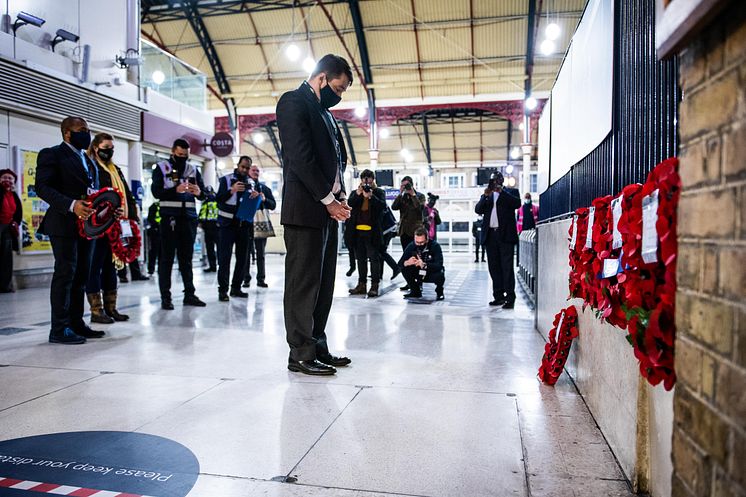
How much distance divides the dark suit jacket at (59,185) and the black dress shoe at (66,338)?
659 mm

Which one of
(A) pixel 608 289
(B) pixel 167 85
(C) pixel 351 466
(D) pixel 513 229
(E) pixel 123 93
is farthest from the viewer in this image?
(B) pixel 167 85

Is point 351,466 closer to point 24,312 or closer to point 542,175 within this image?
point 542,175

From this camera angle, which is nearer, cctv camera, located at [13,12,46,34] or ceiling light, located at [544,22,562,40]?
cctv camera, located at [13,12,46,34]

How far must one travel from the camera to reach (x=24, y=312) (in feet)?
16.4

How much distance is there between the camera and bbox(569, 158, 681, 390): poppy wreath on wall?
1.08m

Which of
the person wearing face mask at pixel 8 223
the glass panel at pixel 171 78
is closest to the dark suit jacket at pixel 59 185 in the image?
the person wearing face mask at pixel 8 223

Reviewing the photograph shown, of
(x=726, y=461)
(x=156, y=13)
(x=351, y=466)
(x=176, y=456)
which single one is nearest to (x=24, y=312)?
(x=176, y=456)

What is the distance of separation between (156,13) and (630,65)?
18.1 m

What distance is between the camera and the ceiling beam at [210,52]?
54.0 ft

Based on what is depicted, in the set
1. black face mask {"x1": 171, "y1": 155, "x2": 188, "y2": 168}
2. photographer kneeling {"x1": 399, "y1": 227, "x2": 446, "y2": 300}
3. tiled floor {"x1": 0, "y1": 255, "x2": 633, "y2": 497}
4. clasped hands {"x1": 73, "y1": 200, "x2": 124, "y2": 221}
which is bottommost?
tiled floor {"x1": 0, "y1": 255, "x2": 633, "y2": 497}

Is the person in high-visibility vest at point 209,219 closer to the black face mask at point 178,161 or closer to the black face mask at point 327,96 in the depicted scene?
the black face mask at point 178,161

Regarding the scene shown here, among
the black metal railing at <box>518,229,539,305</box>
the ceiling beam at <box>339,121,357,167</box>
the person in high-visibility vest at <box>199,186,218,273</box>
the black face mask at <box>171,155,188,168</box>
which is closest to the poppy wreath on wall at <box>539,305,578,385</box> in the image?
the black metal railing at <box>518,229,539,305</box>

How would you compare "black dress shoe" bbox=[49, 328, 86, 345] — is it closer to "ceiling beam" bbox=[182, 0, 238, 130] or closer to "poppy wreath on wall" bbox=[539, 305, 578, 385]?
"poppy wreath on wall" bbox=[539, 305, 578, 385]

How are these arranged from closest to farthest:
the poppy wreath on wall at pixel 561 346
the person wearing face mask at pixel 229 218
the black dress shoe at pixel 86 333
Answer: the poppy wreath on wall at pixel 561 346, the black dress shoe at pixel 86 333, the person wearing face mask at pixel 229 218
